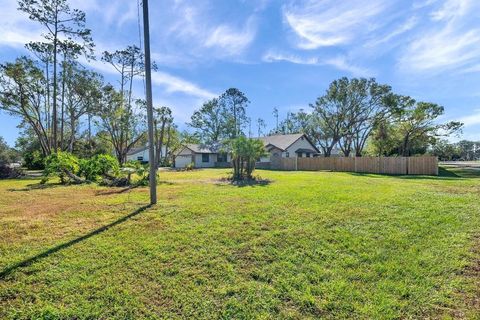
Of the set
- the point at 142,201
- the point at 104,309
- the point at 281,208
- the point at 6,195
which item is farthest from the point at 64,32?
the point at 104,309

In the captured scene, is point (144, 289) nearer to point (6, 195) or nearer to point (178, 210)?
point (178, 210)

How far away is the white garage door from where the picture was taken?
39.9m

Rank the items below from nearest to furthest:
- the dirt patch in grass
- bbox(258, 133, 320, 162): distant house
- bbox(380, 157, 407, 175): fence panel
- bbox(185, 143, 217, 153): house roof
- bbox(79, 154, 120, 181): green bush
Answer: the dirt patch in grass < bbox(79, 154, 120, 181): green bush < bbox(380, 157, 407, 175): fence panel < bbox(258, 133, 320, 162): distant house < bbox(185, 143, 217, 153): house roof

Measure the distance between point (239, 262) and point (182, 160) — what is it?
1499 inches

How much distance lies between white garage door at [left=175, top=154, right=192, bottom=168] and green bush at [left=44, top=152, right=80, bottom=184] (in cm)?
2590

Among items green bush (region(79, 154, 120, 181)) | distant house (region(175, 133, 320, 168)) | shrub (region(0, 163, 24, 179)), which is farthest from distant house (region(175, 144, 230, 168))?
green bush (region(79, 154, 120, 181))

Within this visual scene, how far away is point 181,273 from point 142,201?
430cm

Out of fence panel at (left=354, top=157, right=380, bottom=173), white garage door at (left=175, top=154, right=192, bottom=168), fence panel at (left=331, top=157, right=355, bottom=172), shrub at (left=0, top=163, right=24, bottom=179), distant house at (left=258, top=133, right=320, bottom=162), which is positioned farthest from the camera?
white garage door at (left=175, top=154, right=192, bottom=168)

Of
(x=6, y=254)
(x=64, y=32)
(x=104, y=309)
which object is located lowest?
(x=104, y=309)

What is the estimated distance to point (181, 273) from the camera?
398cm

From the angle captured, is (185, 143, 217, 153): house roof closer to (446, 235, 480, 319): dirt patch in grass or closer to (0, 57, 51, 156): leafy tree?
(0, 57, 51, 156): leafy tree

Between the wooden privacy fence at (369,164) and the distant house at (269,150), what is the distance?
163 inches

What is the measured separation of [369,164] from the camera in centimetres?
2248

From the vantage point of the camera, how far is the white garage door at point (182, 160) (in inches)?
1570
